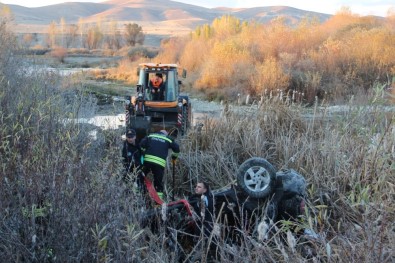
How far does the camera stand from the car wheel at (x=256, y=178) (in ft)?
16.3

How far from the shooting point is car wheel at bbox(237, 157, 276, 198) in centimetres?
498

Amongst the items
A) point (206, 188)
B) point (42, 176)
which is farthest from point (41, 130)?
point (206, 188)

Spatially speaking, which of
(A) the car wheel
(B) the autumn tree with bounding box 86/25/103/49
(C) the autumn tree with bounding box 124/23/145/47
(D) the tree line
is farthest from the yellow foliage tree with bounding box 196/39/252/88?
(B) the autumn tree with bounding box 86/25/103/49

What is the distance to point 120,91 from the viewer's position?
74.0 feet

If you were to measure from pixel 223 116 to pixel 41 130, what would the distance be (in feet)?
14.0

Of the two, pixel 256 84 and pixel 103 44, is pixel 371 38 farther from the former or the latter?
pixel 103 44

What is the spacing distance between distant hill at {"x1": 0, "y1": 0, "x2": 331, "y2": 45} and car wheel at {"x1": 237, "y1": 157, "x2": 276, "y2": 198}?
127740mm

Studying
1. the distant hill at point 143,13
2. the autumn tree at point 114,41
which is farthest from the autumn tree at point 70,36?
the distant hill at point 143,13

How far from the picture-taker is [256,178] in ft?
16.6

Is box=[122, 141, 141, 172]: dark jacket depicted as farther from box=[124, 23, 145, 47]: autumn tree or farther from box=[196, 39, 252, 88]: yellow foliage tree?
box=[124, 23, 145, 47]: autumn tree

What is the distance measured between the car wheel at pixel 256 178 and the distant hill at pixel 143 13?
128 m

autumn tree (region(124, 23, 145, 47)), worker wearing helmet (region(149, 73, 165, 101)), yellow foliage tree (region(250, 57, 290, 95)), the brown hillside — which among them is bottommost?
yellow foliage tree (region(250, 57, 290, 95))

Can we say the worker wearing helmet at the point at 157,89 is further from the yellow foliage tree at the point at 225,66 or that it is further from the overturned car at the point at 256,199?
the yellow foliage tree at the point at 225,66

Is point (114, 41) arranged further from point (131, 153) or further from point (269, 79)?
point (131, 153)
